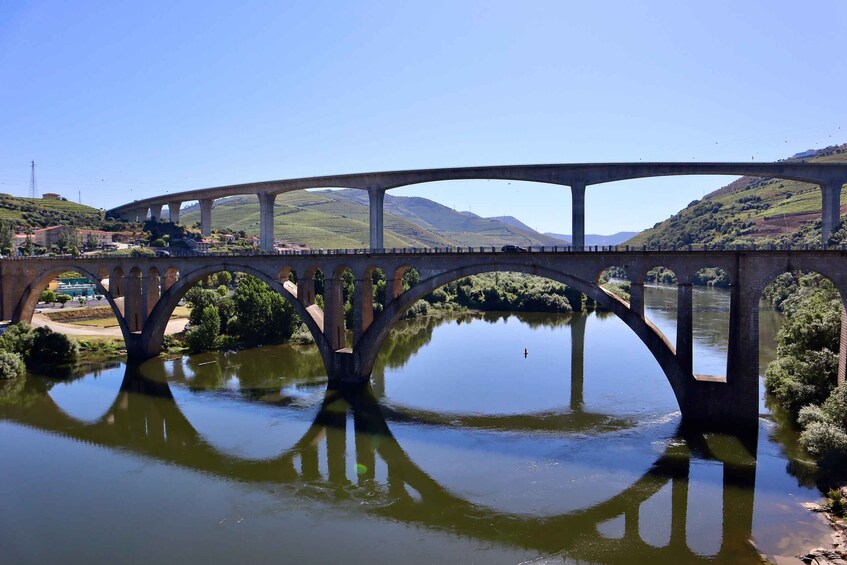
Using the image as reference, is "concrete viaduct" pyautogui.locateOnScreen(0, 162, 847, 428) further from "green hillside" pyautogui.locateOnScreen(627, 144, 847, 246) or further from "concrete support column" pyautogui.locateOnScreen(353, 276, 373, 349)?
"green hillside" pyautogui.locateOnScreen(627, 144, 847, 246)

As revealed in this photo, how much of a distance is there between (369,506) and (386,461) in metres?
4.53

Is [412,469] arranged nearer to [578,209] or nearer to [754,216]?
[578,209]

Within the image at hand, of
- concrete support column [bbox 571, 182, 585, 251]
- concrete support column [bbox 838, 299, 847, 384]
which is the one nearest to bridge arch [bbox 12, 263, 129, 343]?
concrete support column [bbox 571, 182, 585, 251]

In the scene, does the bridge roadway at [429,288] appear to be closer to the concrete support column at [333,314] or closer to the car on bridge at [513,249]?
the concrete support column at [333,314]

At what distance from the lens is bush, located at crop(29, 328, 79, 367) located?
152ft

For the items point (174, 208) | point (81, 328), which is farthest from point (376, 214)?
point (174, 208)

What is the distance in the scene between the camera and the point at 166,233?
9312 centimetres

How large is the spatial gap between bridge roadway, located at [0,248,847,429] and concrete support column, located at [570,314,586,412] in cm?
601

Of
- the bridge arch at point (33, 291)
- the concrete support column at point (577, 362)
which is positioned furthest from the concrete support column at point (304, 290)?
the bridge arch at point (33, 291)

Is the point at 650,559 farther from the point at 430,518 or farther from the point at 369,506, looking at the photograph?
the point at 369,506

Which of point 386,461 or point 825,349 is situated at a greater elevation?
point 825,349

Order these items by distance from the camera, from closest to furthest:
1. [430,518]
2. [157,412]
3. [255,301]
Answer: [430,518] < [157,412] < [255,301]

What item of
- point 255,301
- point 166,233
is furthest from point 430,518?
point 166,233

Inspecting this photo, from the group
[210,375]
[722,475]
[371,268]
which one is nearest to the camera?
[722,475]
